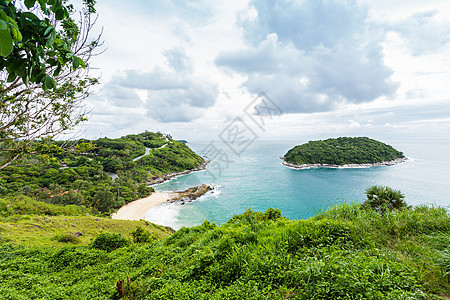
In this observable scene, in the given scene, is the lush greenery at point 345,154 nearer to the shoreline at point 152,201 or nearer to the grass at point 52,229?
the shoreline at point 152,201

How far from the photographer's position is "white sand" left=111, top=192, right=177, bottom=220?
32.6 m

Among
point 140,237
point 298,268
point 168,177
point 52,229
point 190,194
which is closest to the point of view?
point 298,268

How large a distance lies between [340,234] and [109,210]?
39364mm

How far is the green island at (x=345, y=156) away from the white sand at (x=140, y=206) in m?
54.3

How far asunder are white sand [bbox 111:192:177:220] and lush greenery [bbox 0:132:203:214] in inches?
68.3

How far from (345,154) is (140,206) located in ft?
268

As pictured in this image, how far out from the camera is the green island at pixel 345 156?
73.1 metres

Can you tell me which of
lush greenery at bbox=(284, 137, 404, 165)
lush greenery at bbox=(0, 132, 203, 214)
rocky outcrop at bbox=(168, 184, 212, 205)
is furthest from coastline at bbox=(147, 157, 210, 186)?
lush greenery at bbox=(284, 137, 404, 165)

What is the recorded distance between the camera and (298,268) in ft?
9.18

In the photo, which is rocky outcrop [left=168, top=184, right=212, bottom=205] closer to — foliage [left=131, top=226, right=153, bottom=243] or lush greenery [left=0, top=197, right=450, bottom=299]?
foliage [left=131, top=226, right=153, bottom=243]

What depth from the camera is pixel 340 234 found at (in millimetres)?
3680

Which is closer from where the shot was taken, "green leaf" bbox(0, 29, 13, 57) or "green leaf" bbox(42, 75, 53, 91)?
"green leaf" bbox(0, 29, 13, 57)

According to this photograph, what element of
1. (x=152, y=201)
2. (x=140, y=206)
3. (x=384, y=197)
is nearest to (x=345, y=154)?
(x=152, y=201)

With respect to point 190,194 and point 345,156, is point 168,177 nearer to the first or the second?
point 190,194
